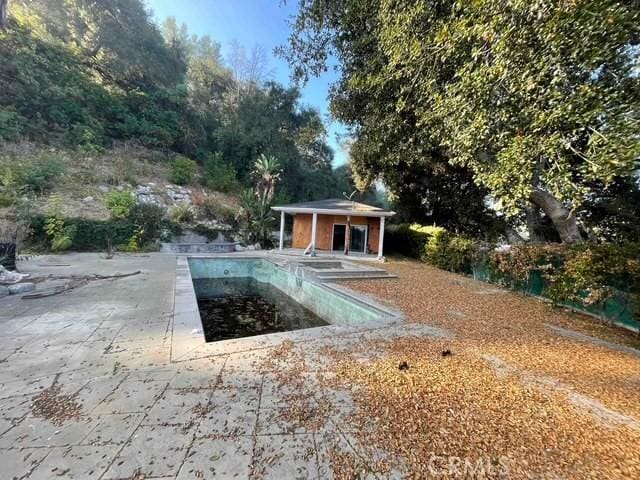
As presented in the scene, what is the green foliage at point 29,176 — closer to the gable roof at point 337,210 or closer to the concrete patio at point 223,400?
the gable roof at point 337,210

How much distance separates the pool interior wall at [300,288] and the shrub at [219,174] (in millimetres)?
11495

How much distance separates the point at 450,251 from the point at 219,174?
57.6 feet

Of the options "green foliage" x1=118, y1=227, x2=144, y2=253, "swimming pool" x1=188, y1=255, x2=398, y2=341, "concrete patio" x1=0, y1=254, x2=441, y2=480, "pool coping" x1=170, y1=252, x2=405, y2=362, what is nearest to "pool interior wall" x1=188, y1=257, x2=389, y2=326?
"swimming pool" x1=188, y1=255, x2=398, y2=341

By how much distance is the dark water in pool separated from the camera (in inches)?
234

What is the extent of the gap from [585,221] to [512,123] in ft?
34.9

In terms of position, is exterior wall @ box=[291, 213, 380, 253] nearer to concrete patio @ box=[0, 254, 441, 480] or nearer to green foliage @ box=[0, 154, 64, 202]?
concrete patio @ box=[0, 254, 441, 480]

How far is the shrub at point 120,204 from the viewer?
42.4ft

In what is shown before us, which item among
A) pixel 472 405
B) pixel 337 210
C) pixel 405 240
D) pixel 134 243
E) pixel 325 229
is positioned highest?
pixel 337 210

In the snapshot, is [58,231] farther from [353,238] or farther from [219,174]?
[353,238]

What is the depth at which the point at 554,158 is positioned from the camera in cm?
425

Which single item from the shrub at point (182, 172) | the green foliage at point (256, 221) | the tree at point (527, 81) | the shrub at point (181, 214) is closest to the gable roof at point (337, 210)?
the green foliage at point (256, 221)

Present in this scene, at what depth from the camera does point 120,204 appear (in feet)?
43.4

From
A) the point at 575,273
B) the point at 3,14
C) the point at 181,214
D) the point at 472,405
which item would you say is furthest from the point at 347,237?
the point at 3,14

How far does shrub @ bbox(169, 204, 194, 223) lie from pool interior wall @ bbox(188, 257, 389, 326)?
5.24 meters
